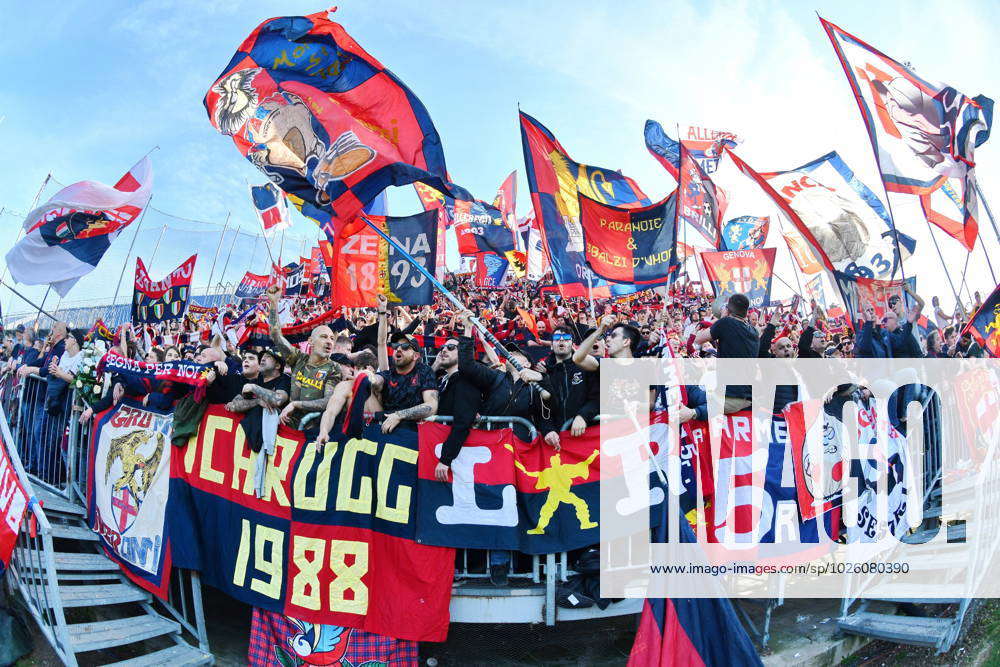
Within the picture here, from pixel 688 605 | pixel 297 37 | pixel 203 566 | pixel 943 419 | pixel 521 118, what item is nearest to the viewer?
pixel 688 605

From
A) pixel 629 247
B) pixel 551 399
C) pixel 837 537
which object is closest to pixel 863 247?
pixel 629 247

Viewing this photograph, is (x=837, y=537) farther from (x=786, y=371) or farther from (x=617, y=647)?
(x=617, y=647)

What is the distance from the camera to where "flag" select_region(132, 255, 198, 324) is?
1195 cm

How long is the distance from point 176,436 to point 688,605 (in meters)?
5.51

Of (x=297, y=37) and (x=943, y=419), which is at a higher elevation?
(x=297, y=37)

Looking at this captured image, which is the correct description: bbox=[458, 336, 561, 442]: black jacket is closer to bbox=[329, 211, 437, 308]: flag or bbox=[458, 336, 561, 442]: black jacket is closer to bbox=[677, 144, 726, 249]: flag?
bbox=[329, 211, 437, 308]: flag

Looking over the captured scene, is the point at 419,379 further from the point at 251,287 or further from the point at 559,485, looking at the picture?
the point at 251,287

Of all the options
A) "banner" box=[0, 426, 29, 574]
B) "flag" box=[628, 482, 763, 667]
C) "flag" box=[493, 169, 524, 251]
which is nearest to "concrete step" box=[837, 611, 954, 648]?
"flag" box=[628, 482, 763, 667]

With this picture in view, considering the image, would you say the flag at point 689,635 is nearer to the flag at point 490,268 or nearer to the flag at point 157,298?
the flag at point 157,298

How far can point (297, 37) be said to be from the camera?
8.52 metres

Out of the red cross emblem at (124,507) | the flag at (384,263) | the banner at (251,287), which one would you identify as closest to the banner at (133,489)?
the red cross emblem at (124,507)

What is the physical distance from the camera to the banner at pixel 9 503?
5727mm

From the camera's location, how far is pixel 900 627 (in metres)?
6.21

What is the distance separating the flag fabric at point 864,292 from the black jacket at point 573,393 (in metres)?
5.07
